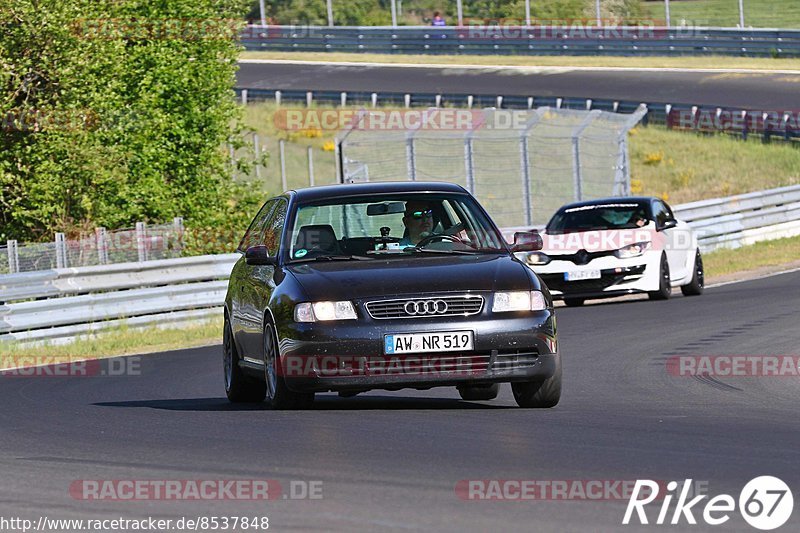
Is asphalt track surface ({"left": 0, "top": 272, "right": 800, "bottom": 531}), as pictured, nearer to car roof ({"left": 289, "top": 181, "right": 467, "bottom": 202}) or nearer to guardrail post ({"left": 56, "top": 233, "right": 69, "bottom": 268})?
car roof ({"left": 289, "top": 181, "right": 467, "bottom": 202})

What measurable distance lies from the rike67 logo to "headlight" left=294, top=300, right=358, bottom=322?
126 inches

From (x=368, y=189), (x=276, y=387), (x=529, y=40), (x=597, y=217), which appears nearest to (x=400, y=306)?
(x=276, y=387)

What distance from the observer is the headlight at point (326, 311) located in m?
10.1

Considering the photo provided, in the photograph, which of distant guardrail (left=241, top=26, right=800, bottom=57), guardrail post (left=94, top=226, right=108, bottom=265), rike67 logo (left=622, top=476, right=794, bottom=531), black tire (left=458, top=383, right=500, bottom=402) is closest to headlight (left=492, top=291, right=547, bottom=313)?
black tire (left=458, top=383, right=500, bottom=402)

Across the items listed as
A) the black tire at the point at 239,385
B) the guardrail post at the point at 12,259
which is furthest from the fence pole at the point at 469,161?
the black tire at the point at 239,385

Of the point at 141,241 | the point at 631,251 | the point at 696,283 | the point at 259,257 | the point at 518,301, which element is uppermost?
the point at 259,257

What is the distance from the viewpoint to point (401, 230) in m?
11.2

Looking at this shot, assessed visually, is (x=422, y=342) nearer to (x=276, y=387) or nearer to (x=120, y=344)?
(x=276, y=387)

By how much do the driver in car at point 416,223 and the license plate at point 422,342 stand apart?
4.02ft

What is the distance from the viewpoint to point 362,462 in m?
8.14

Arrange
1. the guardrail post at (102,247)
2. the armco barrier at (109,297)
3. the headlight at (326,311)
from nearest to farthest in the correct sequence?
the headlight at (326,311), the armco barrier at (109,297), the guardrail post at (102,247)

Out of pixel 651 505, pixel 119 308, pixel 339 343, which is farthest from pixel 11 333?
pixel 651 505

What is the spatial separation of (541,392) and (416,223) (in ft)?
4.98

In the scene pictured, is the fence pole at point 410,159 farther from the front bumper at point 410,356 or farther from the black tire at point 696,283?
the front bumper at point 410,356
